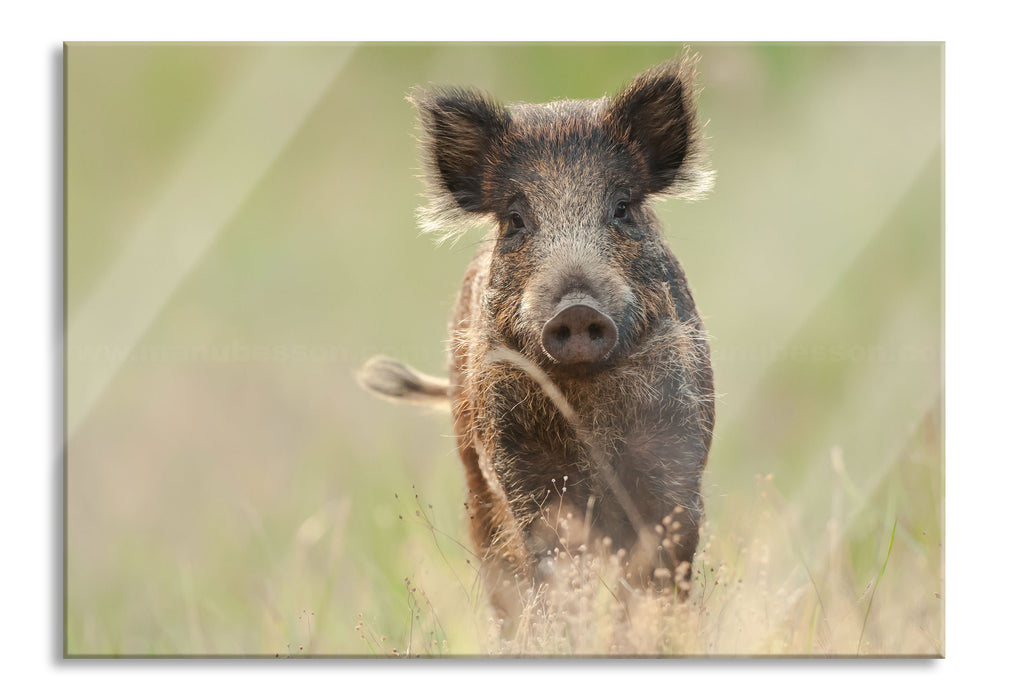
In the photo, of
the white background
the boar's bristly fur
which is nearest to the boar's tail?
the boar's bristly fur

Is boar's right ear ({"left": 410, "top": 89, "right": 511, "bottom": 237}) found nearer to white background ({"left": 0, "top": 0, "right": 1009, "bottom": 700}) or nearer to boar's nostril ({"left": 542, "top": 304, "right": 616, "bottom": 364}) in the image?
white background ({"left": 0, "top": 0, "right": 1009, "bottom": 700})

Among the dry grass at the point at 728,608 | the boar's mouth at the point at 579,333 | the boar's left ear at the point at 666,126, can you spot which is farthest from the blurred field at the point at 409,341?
the boar's mouth at the point at 579,333

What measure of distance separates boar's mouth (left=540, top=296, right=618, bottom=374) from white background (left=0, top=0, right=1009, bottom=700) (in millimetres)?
1123

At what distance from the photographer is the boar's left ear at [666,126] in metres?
3.46

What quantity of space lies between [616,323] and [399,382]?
4.58ft

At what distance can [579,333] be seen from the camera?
2.97 m

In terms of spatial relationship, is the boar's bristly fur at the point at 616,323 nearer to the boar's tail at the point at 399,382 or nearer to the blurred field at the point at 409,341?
the blurred field at the point at 409,341

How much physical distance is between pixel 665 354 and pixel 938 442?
102 centimetres

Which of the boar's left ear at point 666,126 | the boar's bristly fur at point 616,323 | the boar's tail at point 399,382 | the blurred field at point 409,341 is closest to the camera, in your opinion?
the boar's bristly fur at point 616,323

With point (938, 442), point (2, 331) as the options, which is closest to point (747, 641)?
point (938, 442)

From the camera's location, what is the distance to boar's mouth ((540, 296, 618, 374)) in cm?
296

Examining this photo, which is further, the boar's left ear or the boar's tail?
the boar's tail

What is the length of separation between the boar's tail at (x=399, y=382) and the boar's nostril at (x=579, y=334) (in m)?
1.33
